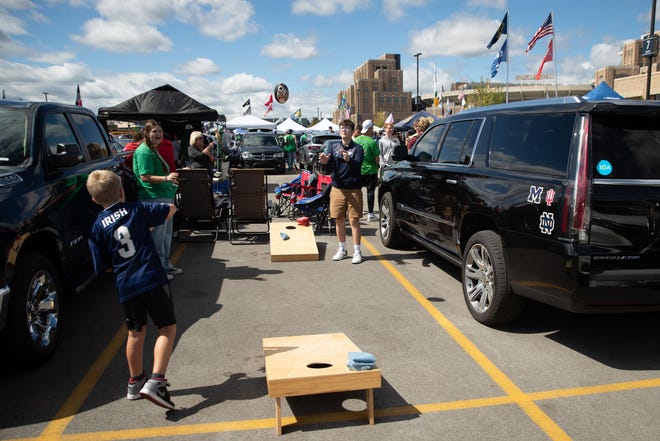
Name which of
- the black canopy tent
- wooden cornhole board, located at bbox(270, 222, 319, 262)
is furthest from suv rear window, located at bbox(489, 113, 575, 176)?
the black canopy tent

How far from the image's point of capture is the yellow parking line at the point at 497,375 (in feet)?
10.2

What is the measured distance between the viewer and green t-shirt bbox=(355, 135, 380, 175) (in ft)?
32.6

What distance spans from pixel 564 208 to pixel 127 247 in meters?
3.03

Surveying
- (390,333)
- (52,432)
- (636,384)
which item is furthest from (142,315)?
(636,384)

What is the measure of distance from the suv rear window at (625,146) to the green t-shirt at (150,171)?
4611 mm

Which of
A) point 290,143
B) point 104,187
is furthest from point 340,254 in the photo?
point 290,143

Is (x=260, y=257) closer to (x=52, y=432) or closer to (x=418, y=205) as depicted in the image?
(x=418, y=205)

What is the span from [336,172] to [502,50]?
843 inches

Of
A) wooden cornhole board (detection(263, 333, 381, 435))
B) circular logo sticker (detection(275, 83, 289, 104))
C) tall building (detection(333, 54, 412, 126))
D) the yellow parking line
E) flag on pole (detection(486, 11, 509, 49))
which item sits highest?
tall building (detection(333, 54, 412, 126))

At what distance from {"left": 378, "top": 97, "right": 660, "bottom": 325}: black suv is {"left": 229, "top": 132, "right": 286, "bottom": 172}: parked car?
17.7 m

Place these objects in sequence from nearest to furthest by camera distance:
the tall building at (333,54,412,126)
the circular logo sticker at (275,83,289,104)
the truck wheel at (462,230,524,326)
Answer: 1. the truck wheel at (462,230,524,326)
2. the circular logo sticker at (275,83,289,104)
3. the tall building at (333,54,412,126)

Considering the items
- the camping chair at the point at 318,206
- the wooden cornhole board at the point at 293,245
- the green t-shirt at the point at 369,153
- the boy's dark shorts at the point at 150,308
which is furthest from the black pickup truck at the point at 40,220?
the green t-shirt at the point at 369,153

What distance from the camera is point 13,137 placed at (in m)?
4.41

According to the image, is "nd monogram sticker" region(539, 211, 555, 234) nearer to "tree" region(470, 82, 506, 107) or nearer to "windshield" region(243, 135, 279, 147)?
"windshield" region(243, 135, 279, 147)
